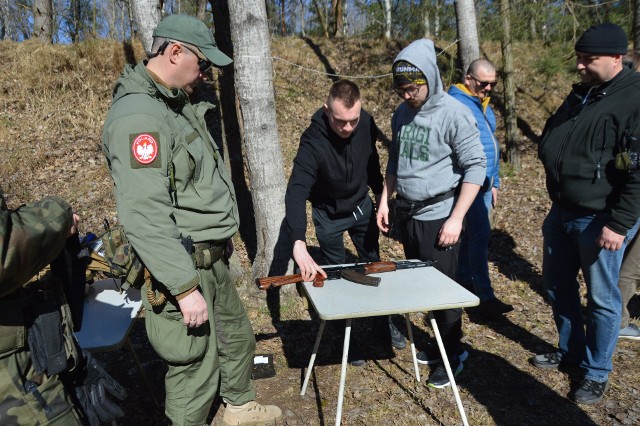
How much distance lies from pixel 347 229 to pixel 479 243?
154cm

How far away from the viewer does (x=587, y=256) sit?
309 centimetres

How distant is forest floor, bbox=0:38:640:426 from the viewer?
129 inches

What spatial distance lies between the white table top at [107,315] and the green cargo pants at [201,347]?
55 centimetres

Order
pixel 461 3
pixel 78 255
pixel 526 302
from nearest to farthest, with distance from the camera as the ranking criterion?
pixel 78 255, pixel 526 302, pixel 461 3

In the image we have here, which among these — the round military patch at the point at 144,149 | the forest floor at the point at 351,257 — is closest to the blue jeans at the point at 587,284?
the forest floor at the point at 351,257

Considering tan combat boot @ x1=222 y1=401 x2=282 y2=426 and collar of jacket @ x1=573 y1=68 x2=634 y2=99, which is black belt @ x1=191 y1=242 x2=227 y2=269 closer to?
tan combat boot @ x1=222 y1=401 x2=282 y2=426

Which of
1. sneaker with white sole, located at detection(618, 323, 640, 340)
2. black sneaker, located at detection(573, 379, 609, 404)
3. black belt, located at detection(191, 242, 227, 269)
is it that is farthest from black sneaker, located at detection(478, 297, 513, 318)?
black belt, located at detection(191, 242, 227, 269)

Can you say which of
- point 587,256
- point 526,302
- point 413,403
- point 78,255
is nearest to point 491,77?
point 587,256

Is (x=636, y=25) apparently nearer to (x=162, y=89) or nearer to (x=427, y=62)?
(x=427, y=62)

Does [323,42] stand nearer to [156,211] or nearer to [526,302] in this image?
[526,302]

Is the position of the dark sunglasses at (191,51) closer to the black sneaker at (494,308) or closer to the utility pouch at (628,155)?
the utility pouch at (628,155)

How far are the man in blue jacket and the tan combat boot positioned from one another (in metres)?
2.36

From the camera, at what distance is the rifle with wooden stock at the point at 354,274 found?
2881mm

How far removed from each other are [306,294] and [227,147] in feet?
10.1
